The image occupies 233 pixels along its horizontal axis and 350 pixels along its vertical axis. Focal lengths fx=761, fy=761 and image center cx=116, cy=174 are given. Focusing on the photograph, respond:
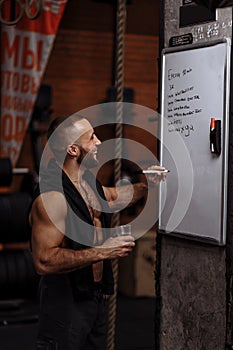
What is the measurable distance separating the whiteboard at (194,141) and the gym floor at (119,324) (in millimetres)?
2010

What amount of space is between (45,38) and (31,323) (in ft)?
7.24

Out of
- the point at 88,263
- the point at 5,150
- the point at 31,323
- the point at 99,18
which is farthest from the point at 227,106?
the point at 99,18

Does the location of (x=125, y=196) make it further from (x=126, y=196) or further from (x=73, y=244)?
(x=73, y=244)

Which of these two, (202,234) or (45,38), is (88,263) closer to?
(202,234)

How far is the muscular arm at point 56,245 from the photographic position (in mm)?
2758

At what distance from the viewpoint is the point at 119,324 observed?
545 cm

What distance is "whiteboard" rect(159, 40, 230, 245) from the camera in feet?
9.00

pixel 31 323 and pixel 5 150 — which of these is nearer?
pixel 31 323

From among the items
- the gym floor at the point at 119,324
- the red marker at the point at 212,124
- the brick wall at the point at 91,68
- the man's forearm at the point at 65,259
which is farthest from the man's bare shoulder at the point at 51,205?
the brick wall at the point at 91,68

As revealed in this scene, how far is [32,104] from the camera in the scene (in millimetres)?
5961

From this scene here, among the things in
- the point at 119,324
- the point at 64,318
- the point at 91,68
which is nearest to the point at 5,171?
the point at 119,324

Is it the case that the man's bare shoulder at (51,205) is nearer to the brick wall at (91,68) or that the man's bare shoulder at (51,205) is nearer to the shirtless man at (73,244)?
the shirtless man at (73,244)

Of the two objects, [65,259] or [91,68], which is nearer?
[65,259]

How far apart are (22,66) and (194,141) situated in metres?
3.38
